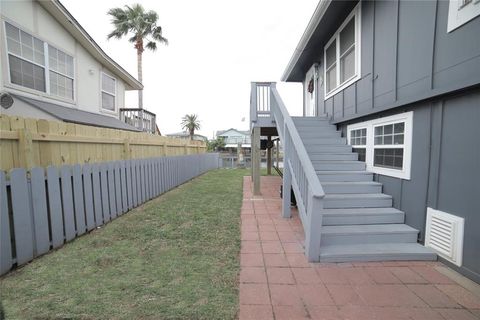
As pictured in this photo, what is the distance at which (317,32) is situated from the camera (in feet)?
19.8

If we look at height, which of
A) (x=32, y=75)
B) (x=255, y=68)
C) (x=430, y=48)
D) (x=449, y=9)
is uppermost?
(x=255, y=68)

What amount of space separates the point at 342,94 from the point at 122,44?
1811 centimetres

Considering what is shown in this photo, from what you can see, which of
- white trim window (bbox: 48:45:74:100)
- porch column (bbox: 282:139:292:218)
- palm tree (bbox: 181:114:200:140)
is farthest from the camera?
palm tree (bbox: 181:114:200:140)

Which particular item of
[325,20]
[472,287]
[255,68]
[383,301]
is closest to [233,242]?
[383,301]

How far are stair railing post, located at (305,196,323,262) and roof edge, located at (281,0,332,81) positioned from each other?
13.4 ft

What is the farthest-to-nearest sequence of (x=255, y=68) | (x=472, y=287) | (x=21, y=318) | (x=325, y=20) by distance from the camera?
(x=255, y=68)
(x=325, y=20)
(x=472, y=287)
(x=21, y=318)

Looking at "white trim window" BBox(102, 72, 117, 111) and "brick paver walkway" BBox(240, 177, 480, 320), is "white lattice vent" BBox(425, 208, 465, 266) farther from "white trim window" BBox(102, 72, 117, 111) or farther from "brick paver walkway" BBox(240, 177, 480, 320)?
"white trim window" BBox(102, 72, 117, 111)

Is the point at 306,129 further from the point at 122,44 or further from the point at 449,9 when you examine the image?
the point at 122,44

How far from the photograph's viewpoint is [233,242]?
351cm

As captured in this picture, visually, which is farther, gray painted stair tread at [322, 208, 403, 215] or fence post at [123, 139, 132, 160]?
fence post at [123, 139, 132, 160]

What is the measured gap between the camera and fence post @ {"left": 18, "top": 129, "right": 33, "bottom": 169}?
2.91 meters

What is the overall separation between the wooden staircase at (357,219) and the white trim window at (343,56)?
1826 mm

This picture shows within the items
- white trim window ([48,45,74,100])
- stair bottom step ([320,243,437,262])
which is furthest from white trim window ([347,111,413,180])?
white trim window ([48,45,74,100])

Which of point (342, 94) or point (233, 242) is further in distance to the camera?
point (342, 94)
